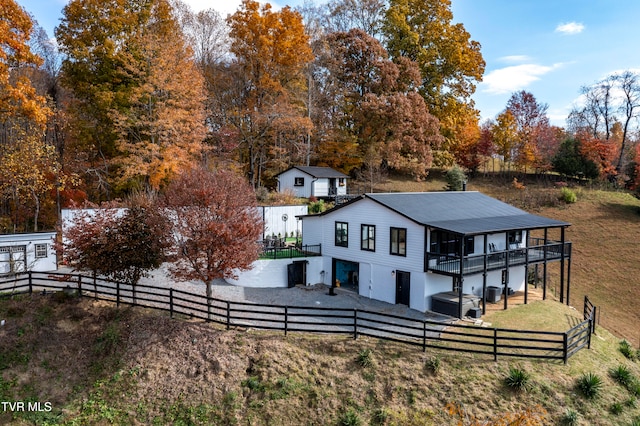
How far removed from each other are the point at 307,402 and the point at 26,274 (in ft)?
48.0

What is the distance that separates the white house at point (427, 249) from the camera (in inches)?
732

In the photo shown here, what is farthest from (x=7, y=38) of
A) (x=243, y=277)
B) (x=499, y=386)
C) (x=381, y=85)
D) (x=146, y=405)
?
(x=381, y=85)

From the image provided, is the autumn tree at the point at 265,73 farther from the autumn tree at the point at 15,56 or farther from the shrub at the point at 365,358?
the shrub at the point at 365,358

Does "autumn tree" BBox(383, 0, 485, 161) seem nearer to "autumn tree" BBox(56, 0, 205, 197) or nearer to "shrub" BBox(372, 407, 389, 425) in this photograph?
"autumn tree" BBox(56, 0, 205, 197)

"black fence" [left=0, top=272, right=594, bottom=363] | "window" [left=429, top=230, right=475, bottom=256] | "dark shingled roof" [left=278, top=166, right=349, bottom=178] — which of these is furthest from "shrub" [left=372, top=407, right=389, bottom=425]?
"dark shingled roof" [left=278, top=166, right=349, bottom=178]

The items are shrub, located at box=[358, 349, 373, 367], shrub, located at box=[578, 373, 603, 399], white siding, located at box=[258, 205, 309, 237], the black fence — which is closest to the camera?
shrub, located at box=[578, 373, 603, 399]

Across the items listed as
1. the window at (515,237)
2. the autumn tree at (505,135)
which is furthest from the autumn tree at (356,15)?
the window at (515,237)

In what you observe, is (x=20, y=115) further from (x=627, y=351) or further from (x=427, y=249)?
(x=627, y=351)

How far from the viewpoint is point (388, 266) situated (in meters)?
20.3

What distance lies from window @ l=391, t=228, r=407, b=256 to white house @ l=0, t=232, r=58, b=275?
599 inches

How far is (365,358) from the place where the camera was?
14.2 metres

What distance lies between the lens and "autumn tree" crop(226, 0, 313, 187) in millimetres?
33812

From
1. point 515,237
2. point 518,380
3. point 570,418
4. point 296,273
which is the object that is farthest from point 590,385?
point 296,273

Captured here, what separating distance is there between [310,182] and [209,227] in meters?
19.6
